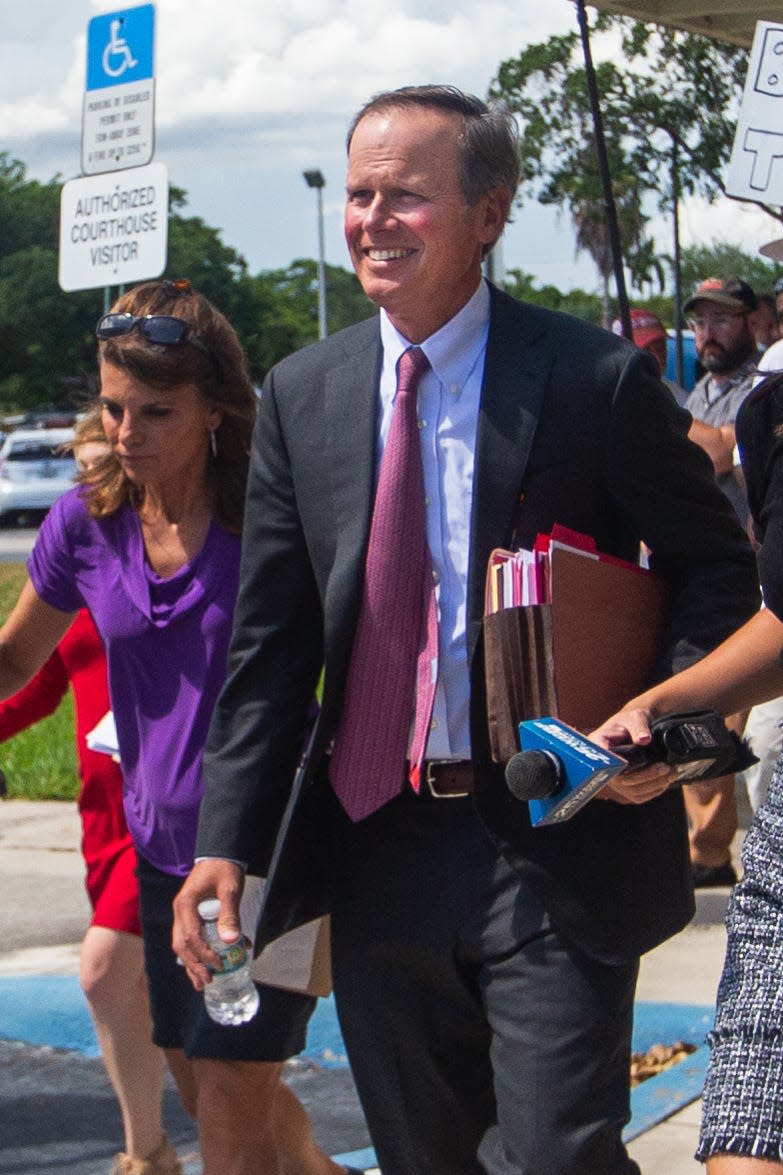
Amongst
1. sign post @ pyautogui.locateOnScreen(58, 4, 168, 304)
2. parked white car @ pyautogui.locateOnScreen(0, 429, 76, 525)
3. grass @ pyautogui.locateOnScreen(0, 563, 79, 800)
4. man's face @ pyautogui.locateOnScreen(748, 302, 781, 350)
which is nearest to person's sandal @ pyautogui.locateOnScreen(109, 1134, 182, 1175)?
sign post @ pyautogui.locateOnScreen(58, 4, 168, 304)

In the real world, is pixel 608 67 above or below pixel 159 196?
above

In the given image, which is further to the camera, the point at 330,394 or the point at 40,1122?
the point at 40,1122

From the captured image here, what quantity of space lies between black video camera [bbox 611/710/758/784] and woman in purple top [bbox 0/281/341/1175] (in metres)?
1.19

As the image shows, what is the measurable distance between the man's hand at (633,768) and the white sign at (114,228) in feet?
17.9

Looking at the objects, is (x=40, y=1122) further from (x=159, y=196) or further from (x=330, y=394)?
(x=159, y=196)

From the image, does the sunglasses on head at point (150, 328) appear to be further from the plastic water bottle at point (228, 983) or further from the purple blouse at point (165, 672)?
the plastic water bottle at point (228, 983)

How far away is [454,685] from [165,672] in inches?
38.8

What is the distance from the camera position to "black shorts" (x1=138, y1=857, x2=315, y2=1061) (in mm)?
3410

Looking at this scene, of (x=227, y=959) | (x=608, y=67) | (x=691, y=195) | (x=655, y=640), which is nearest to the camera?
(x=655, y=640)

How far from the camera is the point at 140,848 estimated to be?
12.1 feet

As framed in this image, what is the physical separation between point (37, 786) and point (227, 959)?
620 centimetres

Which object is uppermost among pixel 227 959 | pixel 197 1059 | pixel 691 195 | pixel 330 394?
pixel 691 195

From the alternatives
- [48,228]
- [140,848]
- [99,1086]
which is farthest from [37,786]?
[48,228]

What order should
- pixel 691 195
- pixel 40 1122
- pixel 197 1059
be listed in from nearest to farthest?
pixel 197 1059
pixel 40 1122
pixel 691 195
